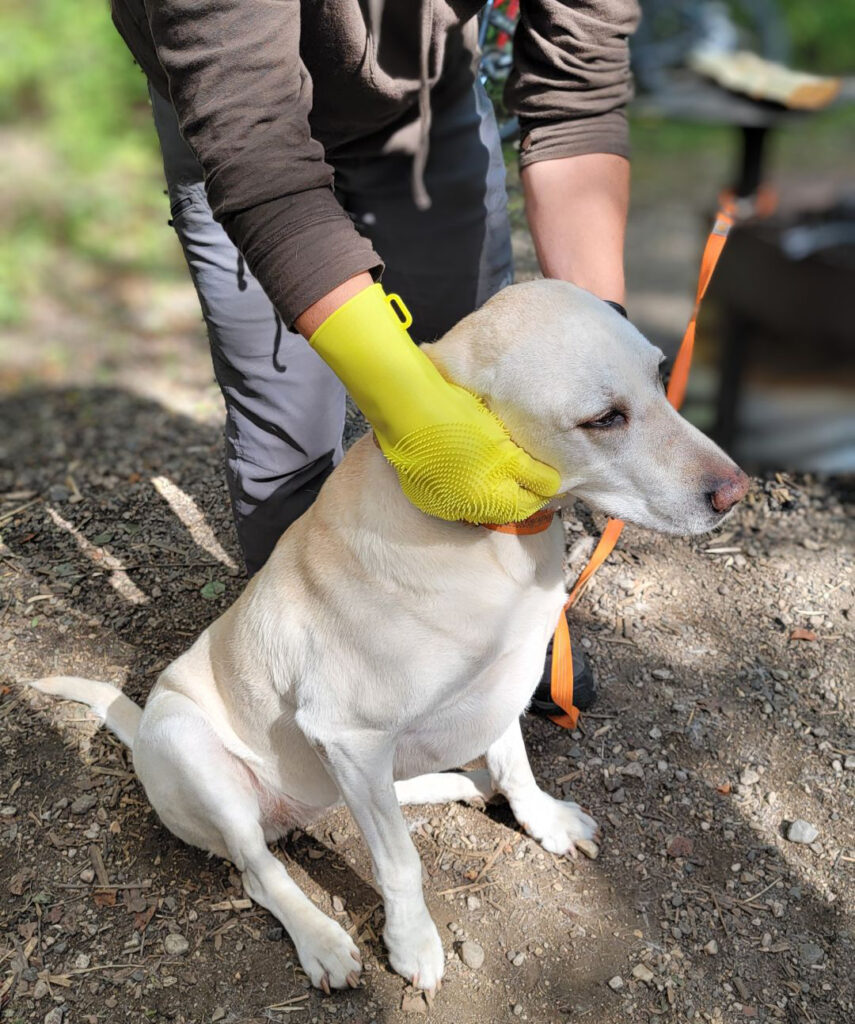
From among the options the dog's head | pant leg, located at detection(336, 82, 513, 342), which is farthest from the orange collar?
pant leg, located at detection(336, 82, 513, 342)

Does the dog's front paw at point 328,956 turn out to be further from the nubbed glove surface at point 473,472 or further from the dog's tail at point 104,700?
the nubbed glove surface at point 473,472

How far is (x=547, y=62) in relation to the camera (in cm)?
229

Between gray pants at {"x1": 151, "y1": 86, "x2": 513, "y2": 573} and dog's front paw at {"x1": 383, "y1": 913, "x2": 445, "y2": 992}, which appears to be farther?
gray pants at {"x1": 151, "y1": 86, "x2": 513, "y2": 573}

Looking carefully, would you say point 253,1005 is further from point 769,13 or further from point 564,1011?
point 769,13

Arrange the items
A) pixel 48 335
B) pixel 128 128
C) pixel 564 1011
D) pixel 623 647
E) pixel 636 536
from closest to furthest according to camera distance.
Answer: pixel 564 1011
pixel 623 647
pixel 636 536
pixel 48 335
pixel 128 128

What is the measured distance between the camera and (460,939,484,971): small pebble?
210cm

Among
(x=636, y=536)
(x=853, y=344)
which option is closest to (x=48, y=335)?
(x=636, y=536)

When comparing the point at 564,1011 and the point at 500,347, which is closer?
the point at 500,347

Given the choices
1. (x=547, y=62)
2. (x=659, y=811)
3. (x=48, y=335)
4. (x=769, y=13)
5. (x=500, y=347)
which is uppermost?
(x=547, y=62)

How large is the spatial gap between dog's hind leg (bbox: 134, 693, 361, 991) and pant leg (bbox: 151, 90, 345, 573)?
75 cm

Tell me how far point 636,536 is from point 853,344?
2.25 m

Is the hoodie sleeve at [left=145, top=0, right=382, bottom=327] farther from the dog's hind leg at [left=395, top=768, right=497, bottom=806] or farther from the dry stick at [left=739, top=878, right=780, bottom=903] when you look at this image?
the dry stick at [left=739, top=878, right=780, bottom=903]

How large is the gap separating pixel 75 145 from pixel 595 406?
7.13 meters

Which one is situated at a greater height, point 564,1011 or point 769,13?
point 769,13
